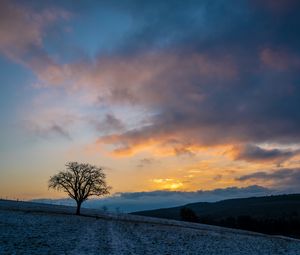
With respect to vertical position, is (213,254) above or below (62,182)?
below

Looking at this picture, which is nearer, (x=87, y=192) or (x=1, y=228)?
(x=1, y=228)

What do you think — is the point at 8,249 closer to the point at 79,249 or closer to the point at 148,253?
the point at 79,249

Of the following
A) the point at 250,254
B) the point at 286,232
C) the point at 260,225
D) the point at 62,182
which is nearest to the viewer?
the point at 250,254

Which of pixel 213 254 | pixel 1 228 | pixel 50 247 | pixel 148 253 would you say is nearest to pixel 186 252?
pixel 213 254

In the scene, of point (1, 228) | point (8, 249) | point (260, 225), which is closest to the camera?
point (8, 249)

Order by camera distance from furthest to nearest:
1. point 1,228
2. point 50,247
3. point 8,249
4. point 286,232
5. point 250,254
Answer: point 286,232, point 1,228, point 250,254, point 50,247, point 8,249

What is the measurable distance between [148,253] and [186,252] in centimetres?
417

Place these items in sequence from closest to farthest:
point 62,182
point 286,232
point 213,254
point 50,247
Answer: point 50,247, point 213,254, point 62,182, point 286,232

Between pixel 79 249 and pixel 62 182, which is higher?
pixel 62 182

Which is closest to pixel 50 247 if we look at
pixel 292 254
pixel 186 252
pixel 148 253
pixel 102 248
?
pixel 102 248

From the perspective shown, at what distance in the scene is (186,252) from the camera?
31.8 metres

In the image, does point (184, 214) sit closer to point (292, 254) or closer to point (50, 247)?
point (292, 254)

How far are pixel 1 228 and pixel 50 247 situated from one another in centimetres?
1481

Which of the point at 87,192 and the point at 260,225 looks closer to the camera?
the point at 87,192
